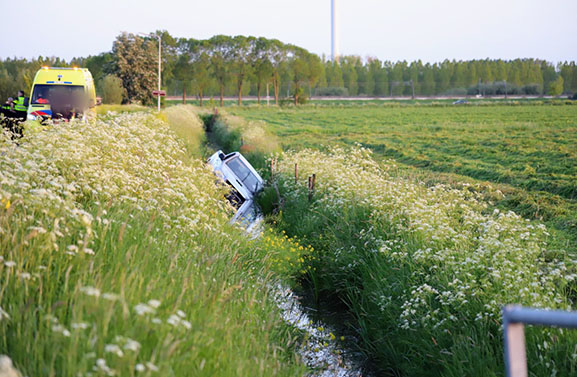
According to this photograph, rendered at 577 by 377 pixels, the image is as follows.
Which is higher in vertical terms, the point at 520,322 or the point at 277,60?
the point at 277,60

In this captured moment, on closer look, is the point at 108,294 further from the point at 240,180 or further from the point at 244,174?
the point at 244,174

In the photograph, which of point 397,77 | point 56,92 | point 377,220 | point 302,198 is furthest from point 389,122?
point 397,77

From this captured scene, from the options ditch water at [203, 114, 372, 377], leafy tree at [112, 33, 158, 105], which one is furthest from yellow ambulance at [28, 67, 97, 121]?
leafy tree at [112, 33, 158, 105]

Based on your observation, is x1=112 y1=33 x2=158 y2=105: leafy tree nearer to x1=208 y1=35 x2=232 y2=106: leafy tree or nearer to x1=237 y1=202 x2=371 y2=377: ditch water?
x1=208 y1=35 x2=232 y2=106: leafy tree

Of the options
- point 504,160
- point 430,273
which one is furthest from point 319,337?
point 504,160

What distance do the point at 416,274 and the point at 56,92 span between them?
704 inches

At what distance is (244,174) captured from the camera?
607 inches

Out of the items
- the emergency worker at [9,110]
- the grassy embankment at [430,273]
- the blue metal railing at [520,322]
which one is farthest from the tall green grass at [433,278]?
the emergency worker at [9,110]

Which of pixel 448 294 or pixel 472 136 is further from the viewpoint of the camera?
pixel 472 136

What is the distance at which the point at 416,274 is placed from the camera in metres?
6.82

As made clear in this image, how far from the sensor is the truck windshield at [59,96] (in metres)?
20.5

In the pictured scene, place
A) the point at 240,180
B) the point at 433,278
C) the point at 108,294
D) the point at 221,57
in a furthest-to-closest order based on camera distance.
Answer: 1. the point at 221,57
2. the point at 240,180
3. the point at 433,278
4. the point at 108,294

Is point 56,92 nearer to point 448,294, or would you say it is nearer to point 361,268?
point 361,268

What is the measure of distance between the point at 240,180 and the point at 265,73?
86.0 m
